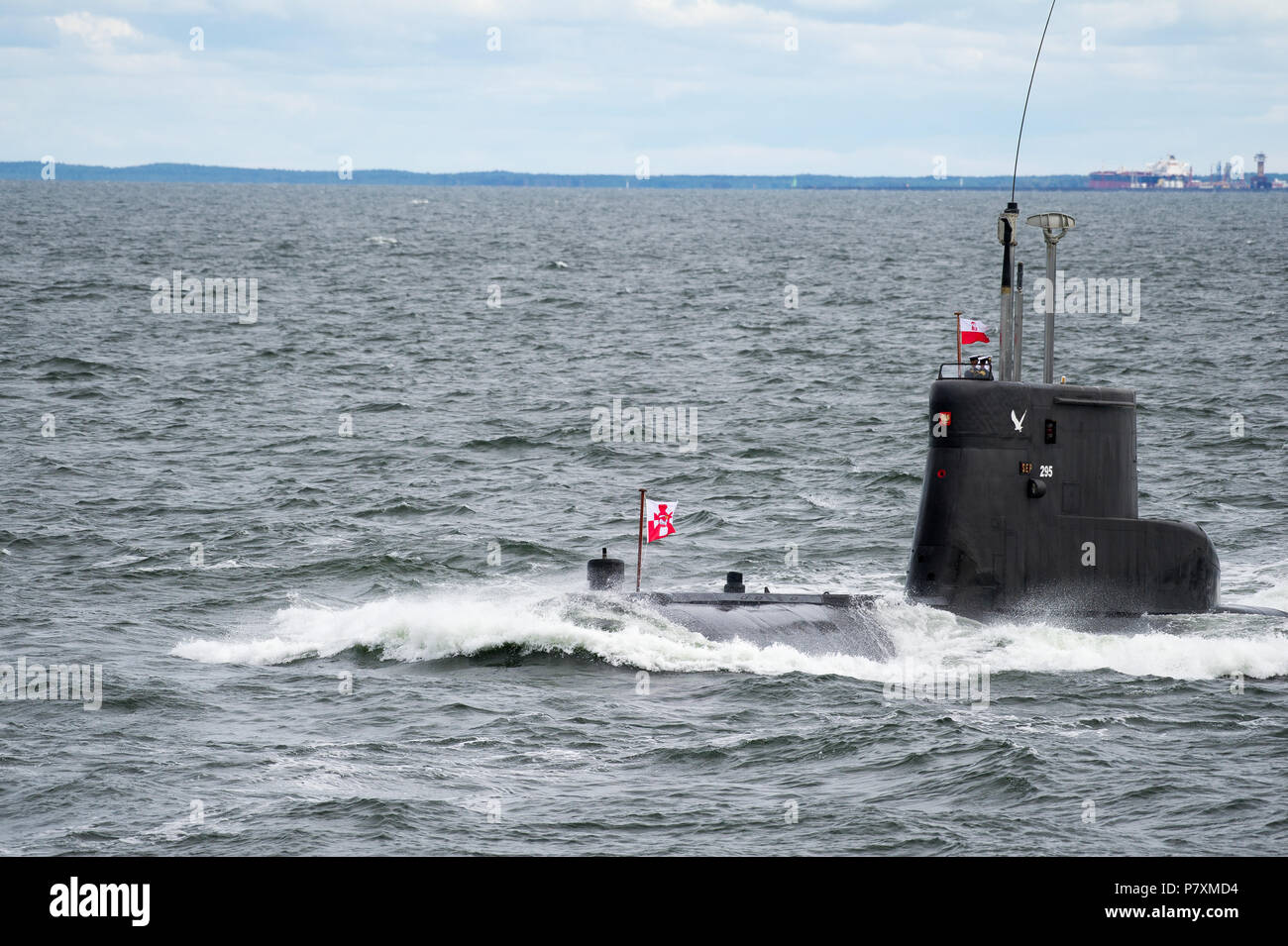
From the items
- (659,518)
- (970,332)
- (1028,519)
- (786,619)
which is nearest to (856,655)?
(786,619)

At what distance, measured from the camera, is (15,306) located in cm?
6531

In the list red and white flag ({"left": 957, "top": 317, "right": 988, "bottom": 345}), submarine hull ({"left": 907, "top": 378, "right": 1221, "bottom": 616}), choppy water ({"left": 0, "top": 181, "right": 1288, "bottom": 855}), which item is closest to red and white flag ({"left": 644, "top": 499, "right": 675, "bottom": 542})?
choppy water ({"left": 0, "top": 181, "right": 1288, "bottom": 855})

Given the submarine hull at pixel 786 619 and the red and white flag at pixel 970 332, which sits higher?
the red and white flag at pixel 970 332

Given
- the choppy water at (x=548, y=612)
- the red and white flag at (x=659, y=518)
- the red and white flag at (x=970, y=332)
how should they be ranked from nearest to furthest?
the choppy water at (x=548, y=612)
the red and white flag at (x=970, y=332)
the red and white flag at (x=659, y=518)

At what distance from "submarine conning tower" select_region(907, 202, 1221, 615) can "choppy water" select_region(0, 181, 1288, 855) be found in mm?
516

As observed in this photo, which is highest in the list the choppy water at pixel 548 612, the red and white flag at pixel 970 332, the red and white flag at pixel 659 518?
the red and white flag at pixel 970 332

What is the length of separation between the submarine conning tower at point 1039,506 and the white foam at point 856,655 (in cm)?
37

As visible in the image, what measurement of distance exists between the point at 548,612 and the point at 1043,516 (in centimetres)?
650

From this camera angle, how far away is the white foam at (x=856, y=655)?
20500 millimetres

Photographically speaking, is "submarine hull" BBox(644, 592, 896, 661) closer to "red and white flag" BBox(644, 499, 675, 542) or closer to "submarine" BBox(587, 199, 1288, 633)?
"submarine" BBox(587, 199, 1288, 633)

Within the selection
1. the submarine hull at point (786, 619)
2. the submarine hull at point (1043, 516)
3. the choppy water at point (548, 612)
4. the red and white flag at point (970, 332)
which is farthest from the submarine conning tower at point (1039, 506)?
the submarine hull at point (786, 619)

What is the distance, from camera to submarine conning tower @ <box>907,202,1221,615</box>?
20.2m

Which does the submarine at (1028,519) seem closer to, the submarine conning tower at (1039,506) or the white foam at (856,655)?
the submarine conning tower at (1039,506)
